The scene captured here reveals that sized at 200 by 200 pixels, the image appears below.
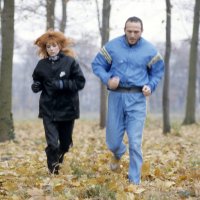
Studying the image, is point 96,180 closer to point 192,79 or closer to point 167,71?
point 167,71

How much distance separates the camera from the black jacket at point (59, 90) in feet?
23.2

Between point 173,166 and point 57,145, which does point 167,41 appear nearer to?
point 173,166

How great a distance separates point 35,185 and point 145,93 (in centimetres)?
174

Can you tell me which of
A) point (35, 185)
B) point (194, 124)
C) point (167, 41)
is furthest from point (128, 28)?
point (194, 124)

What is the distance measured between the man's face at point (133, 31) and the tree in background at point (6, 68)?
7227 millimetres

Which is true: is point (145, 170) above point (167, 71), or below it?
below

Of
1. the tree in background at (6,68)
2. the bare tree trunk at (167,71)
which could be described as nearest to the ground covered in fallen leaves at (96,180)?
the tree in background at (6,68)

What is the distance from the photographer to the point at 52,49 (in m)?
7.16

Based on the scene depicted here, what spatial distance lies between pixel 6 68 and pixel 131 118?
732cm

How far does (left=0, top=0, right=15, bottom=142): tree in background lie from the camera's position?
43.2ft

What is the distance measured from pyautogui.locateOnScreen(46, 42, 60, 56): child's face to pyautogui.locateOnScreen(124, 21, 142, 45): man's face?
116 cm

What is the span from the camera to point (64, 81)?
22.9 feet

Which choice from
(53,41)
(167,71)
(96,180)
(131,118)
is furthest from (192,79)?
(96,180)

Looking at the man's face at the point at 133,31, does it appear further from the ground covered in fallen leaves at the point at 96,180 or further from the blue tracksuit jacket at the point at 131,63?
the ground covered in fallen leaves at the point at 96,180
